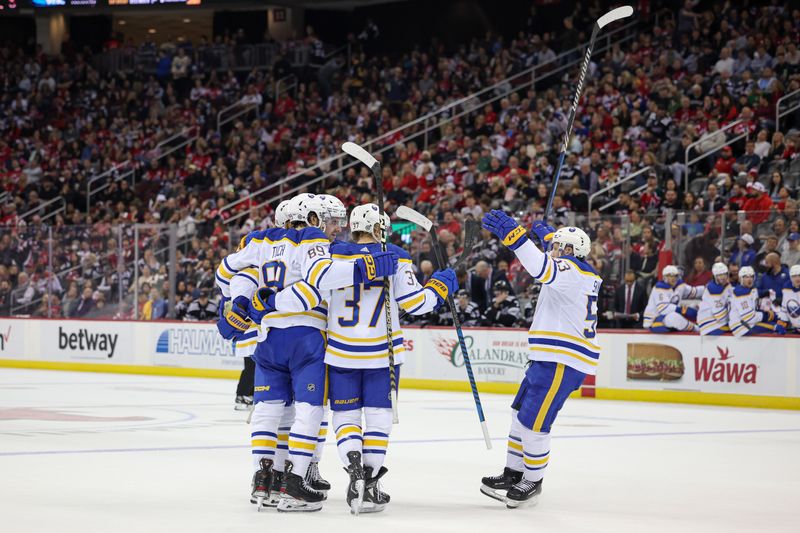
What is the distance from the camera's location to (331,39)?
1170 inches

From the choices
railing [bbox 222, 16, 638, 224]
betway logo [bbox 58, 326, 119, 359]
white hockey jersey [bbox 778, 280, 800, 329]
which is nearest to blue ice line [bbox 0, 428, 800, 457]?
white hockey jersey [bbox 778, 280, 800, 329]

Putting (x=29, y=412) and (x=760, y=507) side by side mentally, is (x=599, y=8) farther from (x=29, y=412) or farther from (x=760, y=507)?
(x=760, y=507)

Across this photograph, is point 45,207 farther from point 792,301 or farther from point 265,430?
point 265,430

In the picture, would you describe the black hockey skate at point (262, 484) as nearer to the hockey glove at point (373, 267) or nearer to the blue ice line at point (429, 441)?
the hockey glove at point (373, 267)

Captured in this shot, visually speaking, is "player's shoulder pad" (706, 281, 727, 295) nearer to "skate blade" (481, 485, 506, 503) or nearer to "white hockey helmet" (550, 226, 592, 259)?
"white hockey helmet" (550, 226, 592, 259)

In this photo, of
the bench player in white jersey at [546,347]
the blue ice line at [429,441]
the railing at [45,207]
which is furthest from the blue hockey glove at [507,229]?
the railing at [45,207]

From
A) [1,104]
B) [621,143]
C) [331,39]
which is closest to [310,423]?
[621,143]

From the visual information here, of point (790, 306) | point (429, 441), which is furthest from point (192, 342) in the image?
point (429, 441)

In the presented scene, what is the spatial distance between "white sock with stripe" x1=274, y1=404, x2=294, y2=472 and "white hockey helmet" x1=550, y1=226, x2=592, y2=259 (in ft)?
5.81

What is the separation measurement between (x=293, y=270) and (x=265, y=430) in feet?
2.76

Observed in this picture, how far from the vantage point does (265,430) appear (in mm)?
6758

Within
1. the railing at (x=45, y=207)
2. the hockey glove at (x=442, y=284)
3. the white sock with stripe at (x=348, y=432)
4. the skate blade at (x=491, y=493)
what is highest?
the railing at (x=45, y=207)

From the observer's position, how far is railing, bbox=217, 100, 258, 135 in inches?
1076

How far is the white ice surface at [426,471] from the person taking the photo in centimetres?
626
